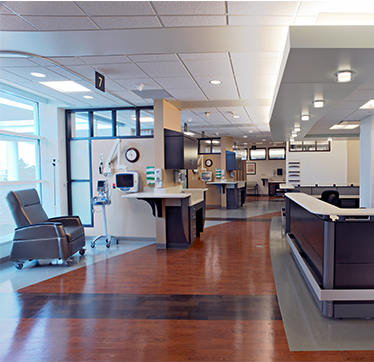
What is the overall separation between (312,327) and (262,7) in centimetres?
270

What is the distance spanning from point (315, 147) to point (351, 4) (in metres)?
10.3

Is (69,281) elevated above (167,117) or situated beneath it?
situated beneath

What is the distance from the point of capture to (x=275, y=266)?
455 centimetres

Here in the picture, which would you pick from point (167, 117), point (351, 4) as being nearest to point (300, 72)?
point (351, 4)

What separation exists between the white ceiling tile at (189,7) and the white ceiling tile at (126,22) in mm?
178

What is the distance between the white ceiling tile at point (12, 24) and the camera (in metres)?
2.67

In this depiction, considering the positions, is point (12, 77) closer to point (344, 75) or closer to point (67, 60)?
point (67, 60)

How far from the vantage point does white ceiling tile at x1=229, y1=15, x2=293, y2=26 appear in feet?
8.73

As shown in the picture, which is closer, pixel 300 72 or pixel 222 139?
pixel 300 72

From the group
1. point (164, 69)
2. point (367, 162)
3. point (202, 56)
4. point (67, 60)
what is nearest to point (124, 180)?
point (164, 69)

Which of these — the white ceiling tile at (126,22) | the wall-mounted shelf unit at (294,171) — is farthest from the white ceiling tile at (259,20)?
the wall-mounted shelf unit at (294,171)

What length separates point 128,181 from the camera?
611 cm

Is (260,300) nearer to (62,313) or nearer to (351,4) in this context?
(62,313)

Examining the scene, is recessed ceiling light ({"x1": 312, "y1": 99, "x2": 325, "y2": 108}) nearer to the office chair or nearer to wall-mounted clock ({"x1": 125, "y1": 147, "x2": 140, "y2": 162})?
the office chair
